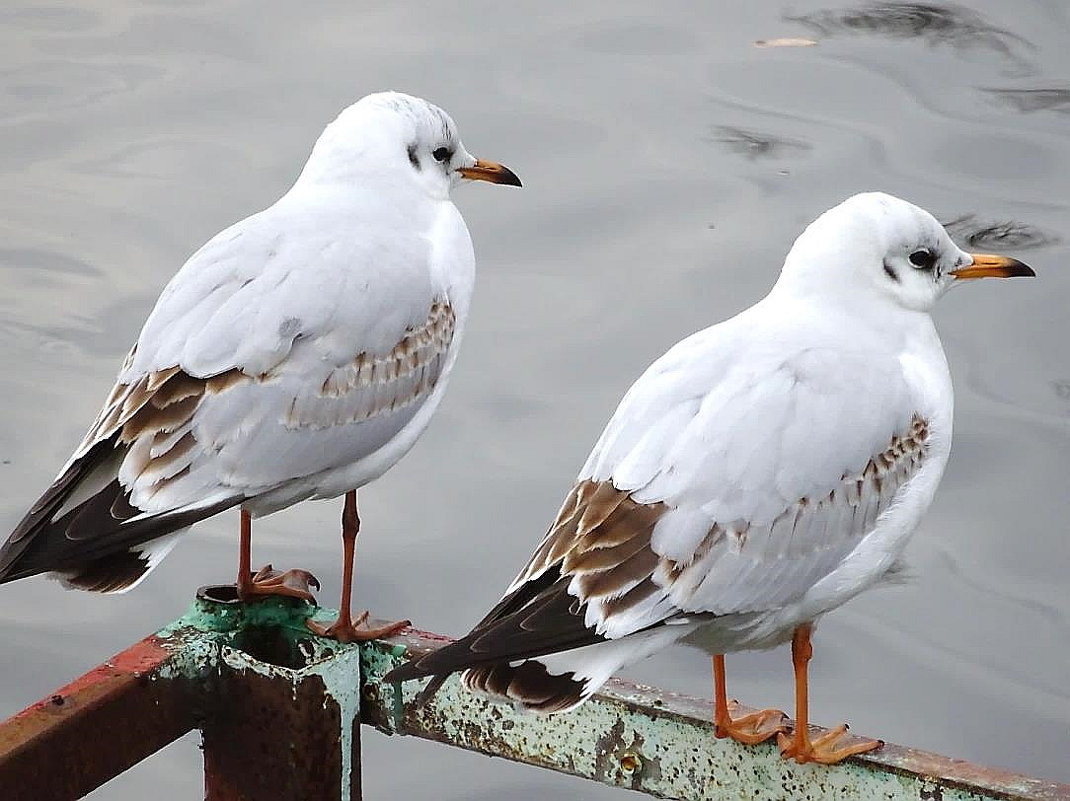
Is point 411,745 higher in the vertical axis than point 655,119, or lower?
lower

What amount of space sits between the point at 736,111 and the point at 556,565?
213 inches

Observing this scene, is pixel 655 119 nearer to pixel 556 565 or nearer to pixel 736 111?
pixel 736 111

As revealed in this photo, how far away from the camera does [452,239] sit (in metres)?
4.72

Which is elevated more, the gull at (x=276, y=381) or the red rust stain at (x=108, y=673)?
the gull at (x=276, y=381)

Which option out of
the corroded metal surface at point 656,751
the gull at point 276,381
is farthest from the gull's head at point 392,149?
the corroded metal surface at point 656,751

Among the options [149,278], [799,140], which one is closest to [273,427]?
[149,278]

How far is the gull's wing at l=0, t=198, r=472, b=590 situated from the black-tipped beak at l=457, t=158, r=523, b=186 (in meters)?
0.63

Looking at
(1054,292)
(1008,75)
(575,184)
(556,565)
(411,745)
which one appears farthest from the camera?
(1008,75)

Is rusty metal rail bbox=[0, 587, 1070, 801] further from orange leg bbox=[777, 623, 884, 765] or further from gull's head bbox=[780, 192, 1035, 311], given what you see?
gull's head bbox=[780, 192, 1035, 311]

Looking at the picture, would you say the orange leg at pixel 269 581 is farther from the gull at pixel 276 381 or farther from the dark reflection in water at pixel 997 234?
the dark reflection in water at pixel 997 234

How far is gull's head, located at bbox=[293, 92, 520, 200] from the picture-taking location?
4.68 meters

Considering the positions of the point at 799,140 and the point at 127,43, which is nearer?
the point at 799,140

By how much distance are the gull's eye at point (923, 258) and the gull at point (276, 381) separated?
1.05 m

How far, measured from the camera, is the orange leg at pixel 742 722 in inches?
145
